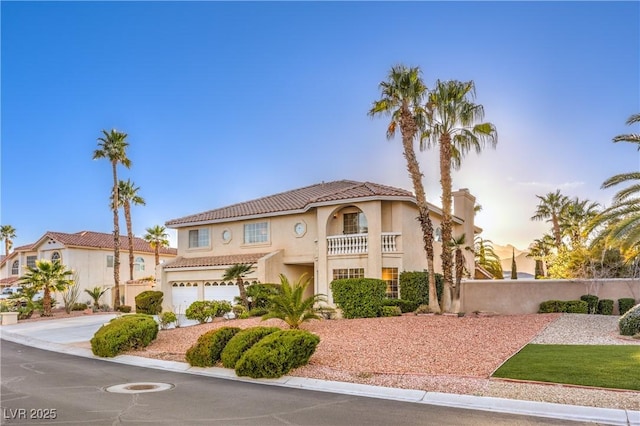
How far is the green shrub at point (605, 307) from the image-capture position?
23.6 metres

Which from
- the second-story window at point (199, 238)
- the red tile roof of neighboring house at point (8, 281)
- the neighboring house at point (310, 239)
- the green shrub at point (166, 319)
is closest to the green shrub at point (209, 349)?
the green shrub at point (166, 319)

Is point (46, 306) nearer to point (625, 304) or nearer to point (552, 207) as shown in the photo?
point (625, 304)

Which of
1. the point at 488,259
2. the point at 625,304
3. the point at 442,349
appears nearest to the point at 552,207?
the point at 488,259

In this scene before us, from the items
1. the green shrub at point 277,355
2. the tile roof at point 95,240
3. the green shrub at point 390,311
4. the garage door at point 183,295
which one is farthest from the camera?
the tile roof at point 95,240

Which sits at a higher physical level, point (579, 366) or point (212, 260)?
point (212, 260)

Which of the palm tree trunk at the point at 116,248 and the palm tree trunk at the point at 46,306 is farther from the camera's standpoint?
the palm tree trunk at the point at 116,248

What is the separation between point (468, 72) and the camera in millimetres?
24156

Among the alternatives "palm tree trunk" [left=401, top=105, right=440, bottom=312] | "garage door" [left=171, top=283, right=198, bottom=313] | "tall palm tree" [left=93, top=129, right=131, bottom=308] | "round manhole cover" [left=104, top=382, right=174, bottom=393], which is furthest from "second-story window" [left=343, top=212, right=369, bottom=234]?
"tall palm tree" [left=93, top=129, right=131, bottom=308]

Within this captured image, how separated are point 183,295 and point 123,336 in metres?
A: 17.8

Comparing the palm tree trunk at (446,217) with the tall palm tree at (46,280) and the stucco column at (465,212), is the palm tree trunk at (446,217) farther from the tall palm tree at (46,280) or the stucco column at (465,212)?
the tall palm tree at (46,280)

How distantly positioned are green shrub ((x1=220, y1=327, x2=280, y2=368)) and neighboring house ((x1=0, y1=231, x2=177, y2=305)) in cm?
3039

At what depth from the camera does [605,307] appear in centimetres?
2364

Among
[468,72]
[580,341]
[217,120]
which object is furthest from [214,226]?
[580,341]

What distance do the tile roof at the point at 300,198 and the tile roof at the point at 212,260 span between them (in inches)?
100.0
